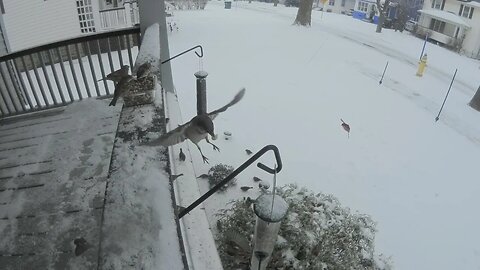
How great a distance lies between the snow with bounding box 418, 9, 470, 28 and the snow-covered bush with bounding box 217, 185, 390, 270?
90.4ft

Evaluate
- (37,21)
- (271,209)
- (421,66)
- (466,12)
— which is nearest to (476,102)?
(421,66)

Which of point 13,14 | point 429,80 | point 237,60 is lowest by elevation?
point 429,80

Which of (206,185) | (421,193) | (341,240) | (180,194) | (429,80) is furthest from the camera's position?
(429,80)

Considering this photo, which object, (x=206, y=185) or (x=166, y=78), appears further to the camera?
(x=206, y=185)

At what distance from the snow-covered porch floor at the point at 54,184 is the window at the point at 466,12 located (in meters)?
30.0

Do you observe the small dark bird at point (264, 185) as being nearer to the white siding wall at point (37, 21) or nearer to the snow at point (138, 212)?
the snow at point (138, 212)

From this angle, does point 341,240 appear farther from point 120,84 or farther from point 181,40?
point 181,40

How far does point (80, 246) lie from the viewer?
231 cm

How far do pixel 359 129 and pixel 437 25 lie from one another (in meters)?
25.5

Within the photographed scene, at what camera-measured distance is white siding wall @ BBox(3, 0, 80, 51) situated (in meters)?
9.70

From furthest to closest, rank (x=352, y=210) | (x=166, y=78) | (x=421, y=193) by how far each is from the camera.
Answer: (x=421, y=193)
(x=352, y=210)
(x=166, y=78)

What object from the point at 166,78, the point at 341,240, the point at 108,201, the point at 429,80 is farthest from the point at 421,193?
the point at 429,80

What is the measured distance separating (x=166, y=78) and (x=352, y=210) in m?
3.75

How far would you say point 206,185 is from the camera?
5457 mm
